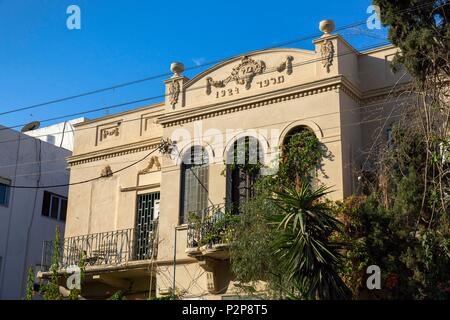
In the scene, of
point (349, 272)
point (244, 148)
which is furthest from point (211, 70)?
point (349, 272)

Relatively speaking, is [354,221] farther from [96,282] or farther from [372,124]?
[96,282]

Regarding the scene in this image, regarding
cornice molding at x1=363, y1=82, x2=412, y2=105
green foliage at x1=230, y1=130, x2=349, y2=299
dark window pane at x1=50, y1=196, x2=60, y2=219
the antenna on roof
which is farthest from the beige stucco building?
the antenna on roof

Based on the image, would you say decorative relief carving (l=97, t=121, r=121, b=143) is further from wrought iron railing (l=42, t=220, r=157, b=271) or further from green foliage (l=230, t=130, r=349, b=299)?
green foliage (l=230, t=130, r=349, b=299)

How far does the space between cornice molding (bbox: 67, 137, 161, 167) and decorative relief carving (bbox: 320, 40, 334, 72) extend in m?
5.67

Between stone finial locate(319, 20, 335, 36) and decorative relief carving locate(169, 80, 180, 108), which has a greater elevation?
stone finial locate(319, 20, 335, 36)

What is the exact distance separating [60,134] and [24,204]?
589cm

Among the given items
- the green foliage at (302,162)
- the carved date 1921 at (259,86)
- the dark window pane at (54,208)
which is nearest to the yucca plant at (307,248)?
the green foliage at (302,162)

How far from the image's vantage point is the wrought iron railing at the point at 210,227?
16719mm

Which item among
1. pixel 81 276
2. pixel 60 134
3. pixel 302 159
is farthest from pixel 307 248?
pixel 60 134

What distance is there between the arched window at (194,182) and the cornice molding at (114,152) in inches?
76.0

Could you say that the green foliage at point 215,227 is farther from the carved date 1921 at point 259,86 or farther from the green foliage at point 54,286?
the green foliage at point 54,286

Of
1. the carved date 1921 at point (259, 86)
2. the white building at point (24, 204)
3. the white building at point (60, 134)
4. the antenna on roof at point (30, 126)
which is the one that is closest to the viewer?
the carved date 1921 at point (259, 86)

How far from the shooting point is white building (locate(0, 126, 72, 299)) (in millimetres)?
24969

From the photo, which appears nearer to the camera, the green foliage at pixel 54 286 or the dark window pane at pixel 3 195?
the green foliage at pixel 54 286
